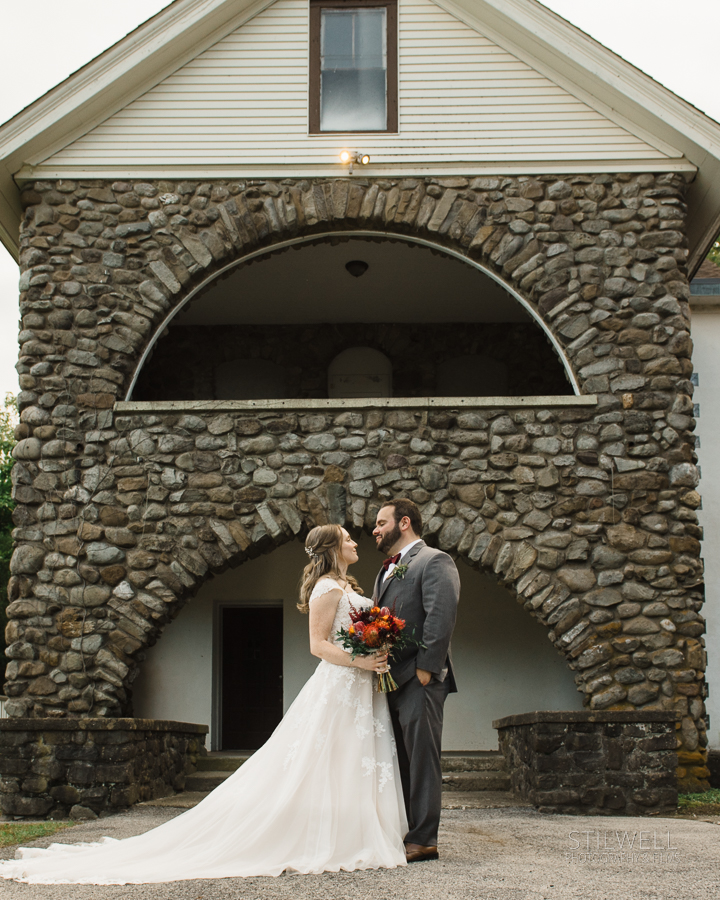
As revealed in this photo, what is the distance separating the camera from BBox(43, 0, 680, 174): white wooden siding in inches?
358

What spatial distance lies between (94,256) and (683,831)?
7034mm

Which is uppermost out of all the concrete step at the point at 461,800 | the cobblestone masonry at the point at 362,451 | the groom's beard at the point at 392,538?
the cobblestone masonry at the point at 362,451

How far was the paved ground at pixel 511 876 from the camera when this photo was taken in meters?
3.86

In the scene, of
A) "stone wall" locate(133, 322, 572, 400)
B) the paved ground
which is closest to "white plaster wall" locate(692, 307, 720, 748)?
"stone wall" locate(133, 322, 572, 400)

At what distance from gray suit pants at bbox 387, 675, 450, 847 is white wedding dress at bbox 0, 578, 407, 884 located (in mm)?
83

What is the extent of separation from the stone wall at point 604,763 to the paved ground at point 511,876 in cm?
104

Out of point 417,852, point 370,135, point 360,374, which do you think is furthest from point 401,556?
point 360,374

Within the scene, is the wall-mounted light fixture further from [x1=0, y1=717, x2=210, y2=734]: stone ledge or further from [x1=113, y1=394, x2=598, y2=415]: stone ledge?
[x1=0, y1=717, x2=210, y2=734]: stone ledge

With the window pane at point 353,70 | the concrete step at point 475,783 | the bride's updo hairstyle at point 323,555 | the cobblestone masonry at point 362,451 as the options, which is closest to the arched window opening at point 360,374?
the cobblestone masonry at point 362,451

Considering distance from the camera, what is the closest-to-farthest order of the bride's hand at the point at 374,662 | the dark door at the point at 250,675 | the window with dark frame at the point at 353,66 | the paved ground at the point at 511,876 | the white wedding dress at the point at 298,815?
the paved ground at the point at 511,876 < the white wedding dress at the point at 298,815 < the bride's hand at the point at 374,662 < the window with dark frame at the point at 353,66 < the dark door at the point at 250,675

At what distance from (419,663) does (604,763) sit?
10.9 ft

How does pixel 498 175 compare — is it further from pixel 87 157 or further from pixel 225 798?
pixel 225 798

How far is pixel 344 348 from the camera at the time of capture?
1208cm

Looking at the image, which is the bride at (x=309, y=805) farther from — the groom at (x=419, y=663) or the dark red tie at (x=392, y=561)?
the dark red tie at (x=392, y=561)
